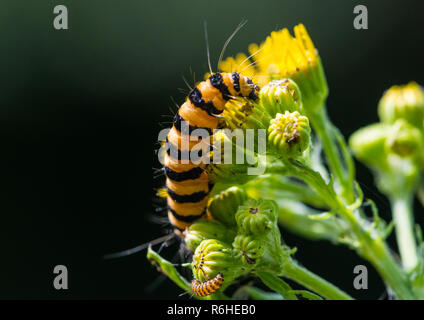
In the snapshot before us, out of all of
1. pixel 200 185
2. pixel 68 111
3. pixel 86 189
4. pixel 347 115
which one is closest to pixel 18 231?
pixel 86 189

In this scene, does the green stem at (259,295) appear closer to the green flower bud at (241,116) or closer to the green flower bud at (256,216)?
the green flower bud at (256,216)

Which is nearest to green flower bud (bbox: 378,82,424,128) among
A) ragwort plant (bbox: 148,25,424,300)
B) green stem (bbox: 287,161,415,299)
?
ragwort plant (bbox: 148,25,424,300)

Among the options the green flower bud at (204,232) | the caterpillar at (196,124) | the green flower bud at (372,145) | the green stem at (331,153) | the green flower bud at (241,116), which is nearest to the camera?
the caterpillar at (196,124)

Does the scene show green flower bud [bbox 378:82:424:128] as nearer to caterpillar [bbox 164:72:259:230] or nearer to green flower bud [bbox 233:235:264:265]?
caterpillar [bbox 164:72:259:230]

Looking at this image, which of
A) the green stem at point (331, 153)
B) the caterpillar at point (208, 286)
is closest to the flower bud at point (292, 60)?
the green stem at point (331, 153)

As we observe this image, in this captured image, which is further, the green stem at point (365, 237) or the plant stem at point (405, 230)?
the plant stem at point (405, 230)

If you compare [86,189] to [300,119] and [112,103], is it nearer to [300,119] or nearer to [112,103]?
[112,103]
